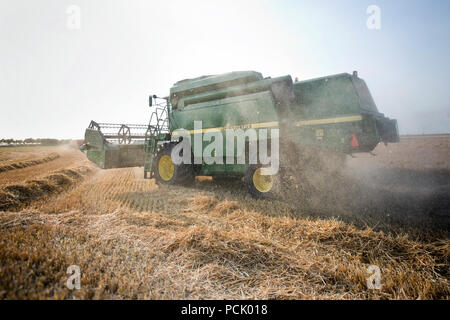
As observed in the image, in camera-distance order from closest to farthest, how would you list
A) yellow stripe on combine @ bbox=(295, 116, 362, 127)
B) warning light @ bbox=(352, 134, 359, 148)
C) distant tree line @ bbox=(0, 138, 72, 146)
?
warning light @ bbox=(352, 134, 359, 148)
yellow stripe on combine @ bbox=(295, 116, 362, 127)
distant tree line @ bbox=(0, 138, 72, 146)

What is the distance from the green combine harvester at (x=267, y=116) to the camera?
5.46 m

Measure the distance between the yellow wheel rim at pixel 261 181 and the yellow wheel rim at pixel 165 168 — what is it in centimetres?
316

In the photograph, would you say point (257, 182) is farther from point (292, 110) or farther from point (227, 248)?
point (227, 248)

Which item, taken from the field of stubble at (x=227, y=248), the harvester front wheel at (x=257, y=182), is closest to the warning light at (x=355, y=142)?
the field of stubble at (x=227, y=248)

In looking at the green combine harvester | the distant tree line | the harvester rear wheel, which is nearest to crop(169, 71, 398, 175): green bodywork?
the green combine harvester

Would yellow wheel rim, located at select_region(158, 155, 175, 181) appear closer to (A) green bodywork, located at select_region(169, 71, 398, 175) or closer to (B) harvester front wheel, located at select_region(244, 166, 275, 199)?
(A) green bodywork, located at select_region(169, 71, 398, 175)

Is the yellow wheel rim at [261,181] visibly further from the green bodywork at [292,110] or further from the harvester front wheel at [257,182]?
the green bodywork at [292,110]

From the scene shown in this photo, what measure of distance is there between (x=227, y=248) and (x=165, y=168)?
547cm

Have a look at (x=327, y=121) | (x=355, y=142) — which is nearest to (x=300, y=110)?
(x=327, y=121)

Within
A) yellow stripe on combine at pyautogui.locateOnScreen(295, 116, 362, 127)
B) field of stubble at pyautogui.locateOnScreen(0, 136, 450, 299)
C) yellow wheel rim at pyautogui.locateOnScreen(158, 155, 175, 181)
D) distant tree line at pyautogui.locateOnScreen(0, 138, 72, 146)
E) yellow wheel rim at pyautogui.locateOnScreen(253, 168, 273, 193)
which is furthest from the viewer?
distant tree line at pyautogui.locateOnScreen(0, 138, 72, 146)

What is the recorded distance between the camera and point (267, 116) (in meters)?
5.49

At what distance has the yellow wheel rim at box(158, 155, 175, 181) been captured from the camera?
25.0ft
